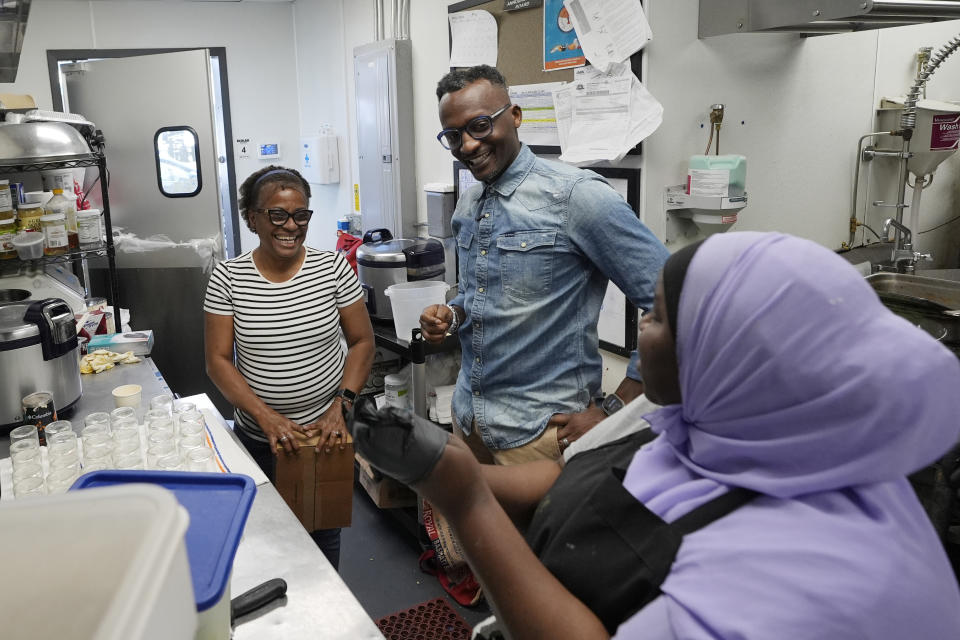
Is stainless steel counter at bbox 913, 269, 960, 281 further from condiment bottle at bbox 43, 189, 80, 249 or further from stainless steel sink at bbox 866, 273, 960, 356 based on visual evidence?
condiment bottle at bbox 43, 189, 80, 249

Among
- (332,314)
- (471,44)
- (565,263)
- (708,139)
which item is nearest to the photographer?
(565,263)

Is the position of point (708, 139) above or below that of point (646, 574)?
above

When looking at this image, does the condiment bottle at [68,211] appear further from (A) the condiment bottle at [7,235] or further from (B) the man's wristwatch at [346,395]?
(B) the man's wristwatch at [346,395]

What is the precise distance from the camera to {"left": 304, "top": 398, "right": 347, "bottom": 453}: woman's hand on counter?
209 centimetres

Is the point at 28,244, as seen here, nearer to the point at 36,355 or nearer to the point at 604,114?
the point at 36,355

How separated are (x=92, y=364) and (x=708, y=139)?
233cm

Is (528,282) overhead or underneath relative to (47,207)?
underneath

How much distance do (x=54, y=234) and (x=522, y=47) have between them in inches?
77.1

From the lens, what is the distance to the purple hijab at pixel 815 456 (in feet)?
2.21

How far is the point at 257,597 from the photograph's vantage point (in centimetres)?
133

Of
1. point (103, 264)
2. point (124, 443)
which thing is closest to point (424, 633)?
point (124, 443)

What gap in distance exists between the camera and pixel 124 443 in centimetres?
157

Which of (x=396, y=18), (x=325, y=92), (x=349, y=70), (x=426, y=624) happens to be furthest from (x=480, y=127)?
(x=325, y=92)

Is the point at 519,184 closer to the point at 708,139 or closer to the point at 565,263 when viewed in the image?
the point at 565,263
